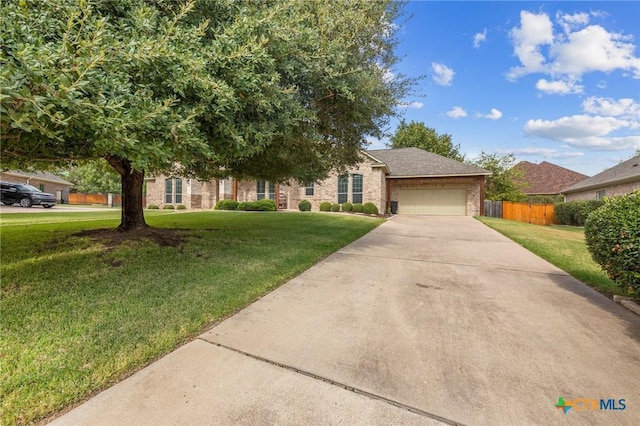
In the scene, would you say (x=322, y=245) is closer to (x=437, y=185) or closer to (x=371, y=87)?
(x=371, y=87)

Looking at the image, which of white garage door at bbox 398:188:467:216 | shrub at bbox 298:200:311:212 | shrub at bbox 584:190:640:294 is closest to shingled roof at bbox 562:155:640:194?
white garage door at bbox 398:188:467:216

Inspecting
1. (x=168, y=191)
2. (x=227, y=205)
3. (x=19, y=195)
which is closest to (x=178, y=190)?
(x=168, y=191)

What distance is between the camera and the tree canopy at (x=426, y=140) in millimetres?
31531

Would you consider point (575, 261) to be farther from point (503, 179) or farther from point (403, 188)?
point (503, 179)

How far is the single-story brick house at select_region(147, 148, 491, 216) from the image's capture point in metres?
18.2

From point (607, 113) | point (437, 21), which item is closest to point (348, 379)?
point (437, 21)

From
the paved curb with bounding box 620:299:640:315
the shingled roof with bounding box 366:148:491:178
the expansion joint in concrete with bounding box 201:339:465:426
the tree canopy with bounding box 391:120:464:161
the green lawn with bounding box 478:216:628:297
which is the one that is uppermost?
the tree canopy with bounding box 391:120:464:161

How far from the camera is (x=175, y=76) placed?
288cm

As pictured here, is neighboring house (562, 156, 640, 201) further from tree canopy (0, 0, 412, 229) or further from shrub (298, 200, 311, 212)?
tree canopy (0, 0, 412, 229)

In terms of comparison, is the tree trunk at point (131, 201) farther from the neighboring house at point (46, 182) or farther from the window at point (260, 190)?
the neighboring house at point (46, 182)

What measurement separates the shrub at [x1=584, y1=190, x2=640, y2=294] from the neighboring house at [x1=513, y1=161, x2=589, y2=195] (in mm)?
29058

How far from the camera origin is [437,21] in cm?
806

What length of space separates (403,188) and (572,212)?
9.80 metres

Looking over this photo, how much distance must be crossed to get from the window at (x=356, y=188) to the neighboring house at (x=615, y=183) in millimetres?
13155
